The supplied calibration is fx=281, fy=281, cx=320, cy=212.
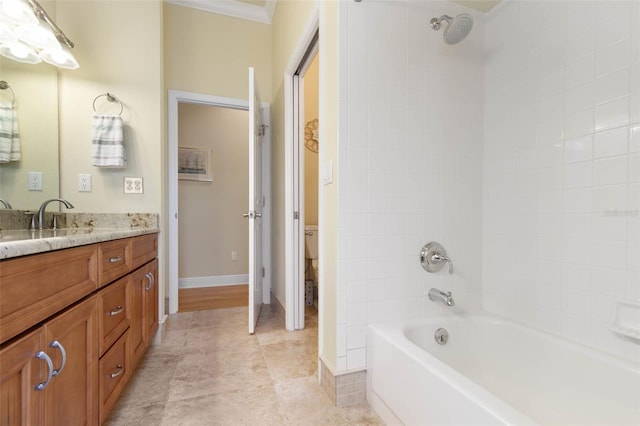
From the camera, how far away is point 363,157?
53.2 inches

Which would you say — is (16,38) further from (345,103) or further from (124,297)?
(345,103)

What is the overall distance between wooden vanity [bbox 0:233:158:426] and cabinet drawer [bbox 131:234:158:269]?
7 centimetres

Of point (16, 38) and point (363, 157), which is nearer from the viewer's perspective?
point (363, 157)

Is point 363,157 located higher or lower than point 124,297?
higher

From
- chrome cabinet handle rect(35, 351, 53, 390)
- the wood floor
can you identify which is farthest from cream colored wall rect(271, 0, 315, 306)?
chrome cabinet handle rect(35, 351, 53, 390)

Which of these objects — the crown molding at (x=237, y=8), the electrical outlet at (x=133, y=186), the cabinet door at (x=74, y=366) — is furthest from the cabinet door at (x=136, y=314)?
the crown molding at (x=237, y=8)

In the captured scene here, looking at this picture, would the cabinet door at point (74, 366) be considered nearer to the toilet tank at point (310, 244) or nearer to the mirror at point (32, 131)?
the mirror at point (32, 131)

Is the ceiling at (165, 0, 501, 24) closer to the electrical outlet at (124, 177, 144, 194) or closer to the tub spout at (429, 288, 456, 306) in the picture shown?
the electrical outlet at (124, 177, 144, 194)

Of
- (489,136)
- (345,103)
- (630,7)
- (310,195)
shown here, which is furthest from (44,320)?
(310,195)

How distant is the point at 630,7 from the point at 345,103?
3.73 feet

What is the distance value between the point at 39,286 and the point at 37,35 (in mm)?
1686

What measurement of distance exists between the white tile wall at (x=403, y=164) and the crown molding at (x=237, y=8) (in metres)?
1.78

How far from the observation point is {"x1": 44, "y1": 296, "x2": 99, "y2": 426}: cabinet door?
75 cm

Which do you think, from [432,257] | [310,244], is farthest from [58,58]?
[432,257]
